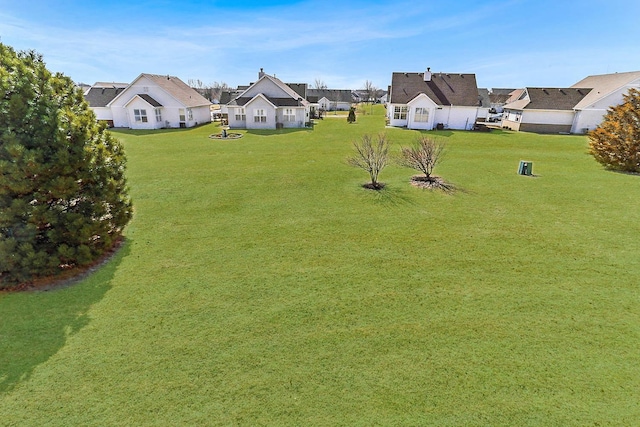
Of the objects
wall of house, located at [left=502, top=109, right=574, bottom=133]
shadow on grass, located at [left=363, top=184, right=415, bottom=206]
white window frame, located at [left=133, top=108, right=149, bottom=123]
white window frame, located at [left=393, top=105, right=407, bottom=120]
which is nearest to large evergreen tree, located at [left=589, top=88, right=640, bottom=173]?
shadow on grass, located at [left=363, top=184, right=415, bottom=206]

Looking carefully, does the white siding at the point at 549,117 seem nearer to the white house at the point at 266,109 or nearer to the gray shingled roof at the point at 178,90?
the white house at the point at 266,109

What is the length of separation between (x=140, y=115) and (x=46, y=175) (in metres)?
33.9

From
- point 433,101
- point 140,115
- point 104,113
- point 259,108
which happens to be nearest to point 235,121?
point 259,108

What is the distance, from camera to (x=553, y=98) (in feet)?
120

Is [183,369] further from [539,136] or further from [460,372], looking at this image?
[539,136]

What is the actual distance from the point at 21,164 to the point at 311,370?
24.7ft

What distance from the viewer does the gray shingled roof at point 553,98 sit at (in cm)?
3578

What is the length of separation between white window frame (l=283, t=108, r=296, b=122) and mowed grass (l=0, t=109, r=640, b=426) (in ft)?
90.3

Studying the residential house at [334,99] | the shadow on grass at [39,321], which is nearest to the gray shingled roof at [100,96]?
the shadow on grass at [39,321]

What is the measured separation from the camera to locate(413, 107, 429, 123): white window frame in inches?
1437

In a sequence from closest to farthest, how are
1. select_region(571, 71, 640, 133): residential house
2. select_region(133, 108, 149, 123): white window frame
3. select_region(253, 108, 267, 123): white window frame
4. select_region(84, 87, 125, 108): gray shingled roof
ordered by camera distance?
select_region(571, 71, 640, 133): residential house, select_region(133, 108, 149, 123): white window frame, select_region(253, 108, 267, 123): white window frame, select_region(84, 87, 125, 108): gray shingled roof

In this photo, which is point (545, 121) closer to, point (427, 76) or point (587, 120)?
point (587, 120)

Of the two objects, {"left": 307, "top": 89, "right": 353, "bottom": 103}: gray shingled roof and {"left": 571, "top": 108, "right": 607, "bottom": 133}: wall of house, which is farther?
{"left": 307, "top": 89, "right": 353, "bottom": 103}: gray shingled roof

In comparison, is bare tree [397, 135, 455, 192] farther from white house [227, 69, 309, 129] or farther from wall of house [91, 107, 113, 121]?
wall of house [91, 107, 113, 121]
